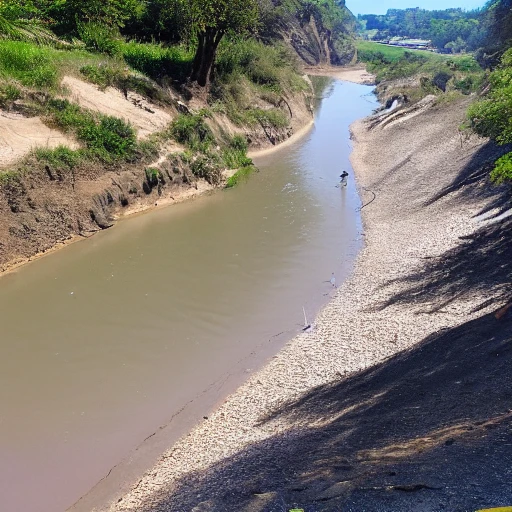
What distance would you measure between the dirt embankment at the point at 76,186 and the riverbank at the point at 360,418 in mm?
10203

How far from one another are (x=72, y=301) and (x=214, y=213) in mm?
9119

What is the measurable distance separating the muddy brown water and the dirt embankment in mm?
786

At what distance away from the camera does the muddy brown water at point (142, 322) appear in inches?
408

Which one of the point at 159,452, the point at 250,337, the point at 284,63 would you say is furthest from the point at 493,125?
the point at 284,63

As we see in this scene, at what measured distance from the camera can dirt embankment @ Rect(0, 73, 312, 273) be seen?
57.7 ft

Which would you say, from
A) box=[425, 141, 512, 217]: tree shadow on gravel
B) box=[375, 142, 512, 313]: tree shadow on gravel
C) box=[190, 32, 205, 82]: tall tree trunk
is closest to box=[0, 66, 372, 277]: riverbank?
box=[190, 32, 205, 82]: tall tree trunk

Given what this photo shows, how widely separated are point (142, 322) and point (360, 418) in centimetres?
741

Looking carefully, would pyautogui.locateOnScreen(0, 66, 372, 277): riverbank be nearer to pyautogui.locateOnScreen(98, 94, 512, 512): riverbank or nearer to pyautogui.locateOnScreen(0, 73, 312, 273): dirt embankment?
pyautogui.locateOnScreen(0, 73, 312, 273): dirt embankment

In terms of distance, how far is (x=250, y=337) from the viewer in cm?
1384

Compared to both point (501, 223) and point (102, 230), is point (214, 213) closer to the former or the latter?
point (102, 230)

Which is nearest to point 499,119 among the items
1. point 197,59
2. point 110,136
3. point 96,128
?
point 110,136

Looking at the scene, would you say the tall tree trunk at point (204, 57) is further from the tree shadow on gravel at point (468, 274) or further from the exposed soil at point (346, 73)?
the exposed soil at point (346, 73)

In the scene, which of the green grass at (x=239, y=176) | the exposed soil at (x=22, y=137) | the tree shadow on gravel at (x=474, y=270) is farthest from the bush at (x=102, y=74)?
the tree shadow on gravel at (x=474, y=270)

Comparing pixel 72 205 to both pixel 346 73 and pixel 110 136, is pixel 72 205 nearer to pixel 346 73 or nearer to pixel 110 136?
pixel 110 136
